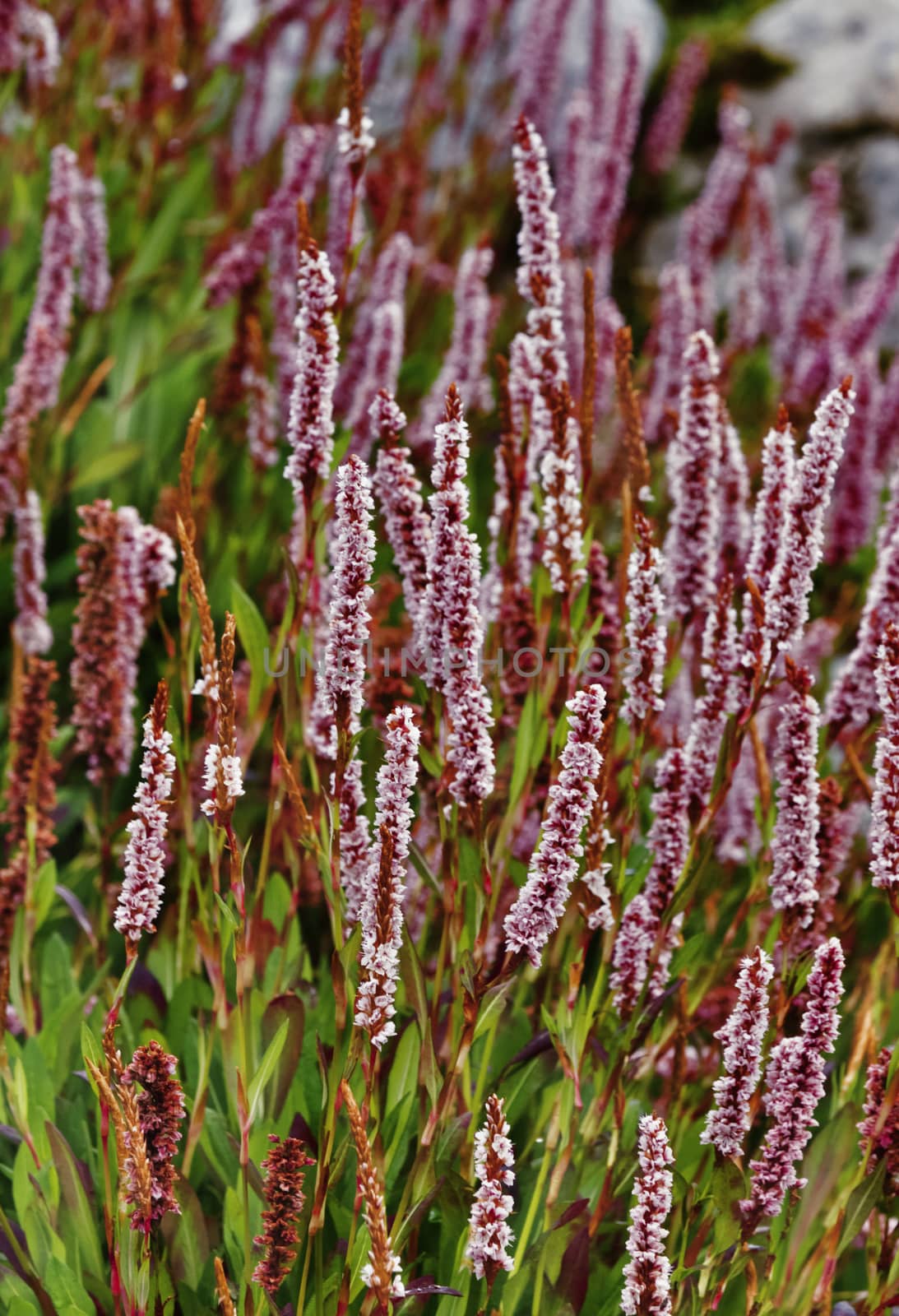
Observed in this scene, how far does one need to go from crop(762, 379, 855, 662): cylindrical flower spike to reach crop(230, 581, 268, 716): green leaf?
2.06 feet

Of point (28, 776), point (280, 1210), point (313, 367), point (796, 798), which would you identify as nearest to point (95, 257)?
point (28, 776)

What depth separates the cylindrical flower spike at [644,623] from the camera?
137cm

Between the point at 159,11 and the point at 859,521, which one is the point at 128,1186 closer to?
the point at 859,521

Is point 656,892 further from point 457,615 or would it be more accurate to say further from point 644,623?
point 457,615

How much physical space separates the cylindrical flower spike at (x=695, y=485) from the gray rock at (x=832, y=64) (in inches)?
171

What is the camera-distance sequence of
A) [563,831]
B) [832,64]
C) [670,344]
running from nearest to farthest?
[563,831]
[670,344]
[832,64]

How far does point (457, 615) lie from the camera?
49.6 inches

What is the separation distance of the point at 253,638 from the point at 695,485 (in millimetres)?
577

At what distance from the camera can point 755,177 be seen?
13.4 ft

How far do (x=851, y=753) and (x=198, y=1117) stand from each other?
0.89 metres

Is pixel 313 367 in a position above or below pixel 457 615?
above

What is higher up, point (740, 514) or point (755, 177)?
point (755, 177)

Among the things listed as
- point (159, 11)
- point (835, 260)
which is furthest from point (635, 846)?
point (159, 11)

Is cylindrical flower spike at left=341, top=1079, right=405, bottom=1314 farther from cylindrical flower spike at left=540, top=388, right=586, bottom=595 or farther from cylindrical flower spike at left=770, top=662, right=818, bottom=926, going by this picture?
cylindrical flower spike at left=540, top=388, right=586, bottom=595
